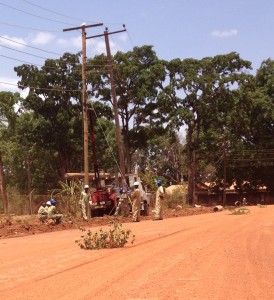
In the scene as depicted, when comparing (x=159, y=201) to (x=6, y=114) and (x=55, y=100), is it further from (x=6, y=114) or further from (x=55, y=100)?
(x=55, y=100)

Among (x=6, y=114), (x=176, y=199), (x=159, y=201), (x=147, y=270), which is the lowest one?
(x=176, y=199)

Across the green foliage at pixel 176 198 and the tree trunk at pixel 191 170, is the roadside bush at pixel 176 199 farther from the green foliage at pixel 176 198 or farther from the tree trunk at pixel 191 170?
the tree trunk at pixel 191 170

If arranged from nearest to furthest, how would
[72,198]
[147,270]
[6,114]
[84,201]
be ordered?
[147,270]
[84,201]
[72,198]
[6,114]

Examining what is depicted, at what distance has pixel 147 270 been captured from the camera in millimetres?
9430

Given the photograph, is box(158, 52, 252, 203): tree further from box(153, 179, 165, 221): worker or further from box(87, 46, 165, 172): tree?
box(153, 179, 165, 221): worker

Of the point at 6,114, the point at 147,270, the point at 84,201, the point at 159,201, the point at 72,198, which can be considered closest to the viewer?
the point at 147,270

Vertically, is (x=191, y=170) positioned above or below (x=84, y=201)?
above

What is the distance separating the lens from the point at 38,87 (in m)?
46.3

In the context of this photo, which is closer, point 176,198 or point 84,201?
point 84,201

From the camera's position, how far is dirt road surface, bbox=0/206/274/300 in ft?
25.1

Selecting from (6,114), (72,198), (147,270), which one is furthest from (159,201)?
(6,114)

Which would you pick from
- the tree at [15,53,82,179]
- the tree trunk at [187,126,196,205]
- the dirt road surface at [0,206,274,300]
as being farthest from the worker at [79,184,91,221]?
the tree trunk at [187,126,196,205]

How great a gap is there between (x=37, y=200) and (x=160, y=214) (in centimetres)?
1588

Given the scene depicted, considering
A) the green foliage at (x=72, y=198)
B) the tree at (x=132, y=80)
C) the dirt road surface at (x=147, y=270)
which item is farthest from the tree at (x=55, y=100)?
the dirt road surface at (x=147, y=270)
